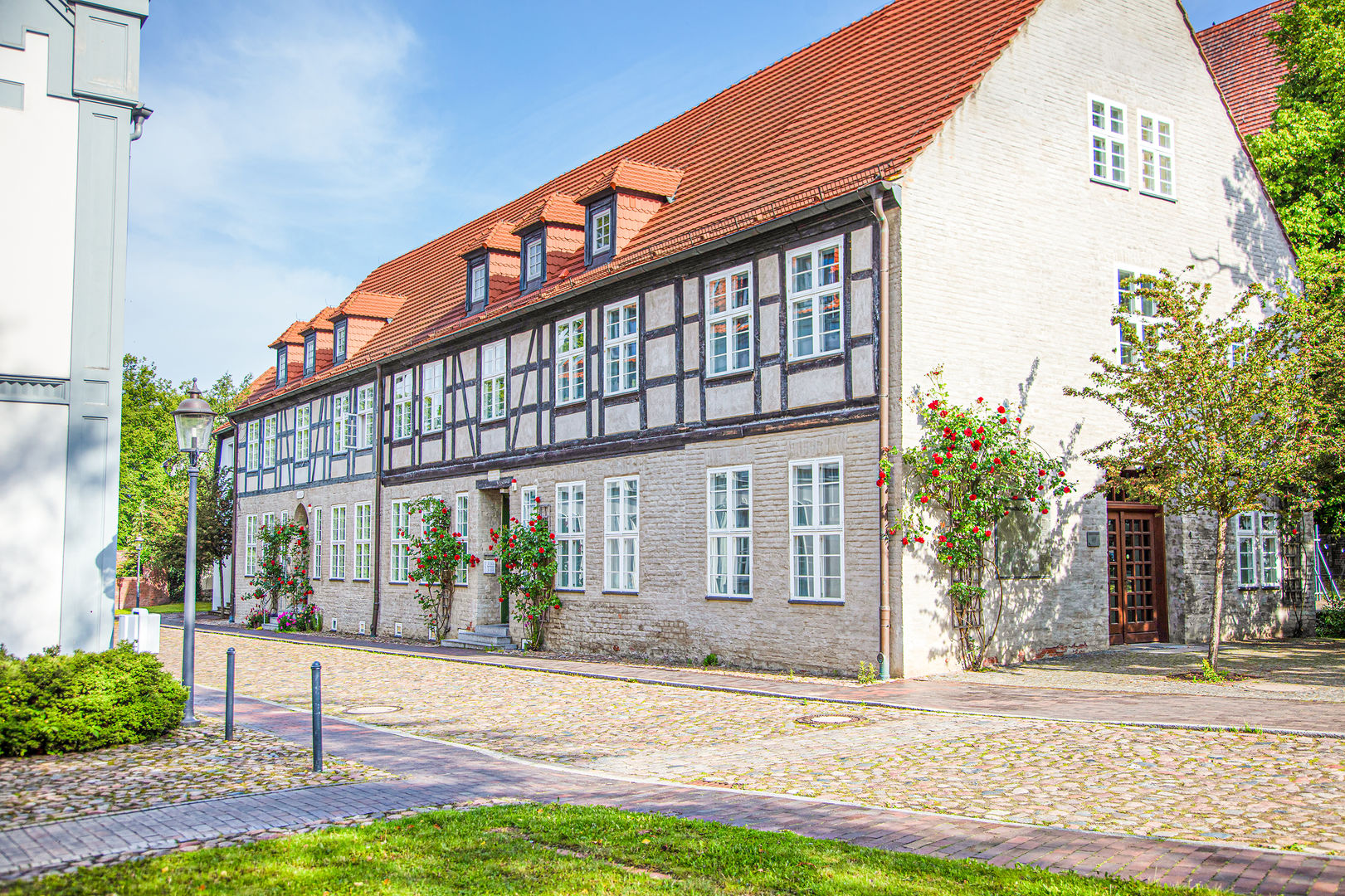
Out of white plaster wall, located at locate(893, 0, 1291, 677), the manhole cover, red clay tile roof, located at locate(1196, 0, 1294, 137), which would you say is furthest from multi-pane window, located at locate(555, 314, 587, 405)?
red clay tile roof, located at locate(1196, 0, 1294, 137)

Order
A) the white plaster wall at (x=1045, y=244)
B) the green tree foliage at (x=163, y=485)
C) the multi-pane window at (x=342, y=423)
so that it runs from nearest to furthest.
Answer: the white plaster wall at (x=1045, y=244) → the multi-pane window at (x=342, y=423) → the green tree foliage at (x=163, y=485)

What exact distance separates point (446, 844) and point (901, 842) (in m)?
2.71

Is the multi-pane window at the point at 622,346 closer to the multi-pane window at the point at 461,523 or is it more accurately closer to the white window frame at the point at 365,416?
the multi-pane window at the point at 461,523

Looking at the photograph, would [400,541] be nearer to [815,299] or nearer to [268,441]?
[268,441]

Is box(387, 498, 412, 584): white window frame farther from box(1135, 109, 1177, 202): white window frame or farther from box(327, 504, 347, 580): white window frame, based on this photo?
box(1135, 109, 1177, 202): white window frame

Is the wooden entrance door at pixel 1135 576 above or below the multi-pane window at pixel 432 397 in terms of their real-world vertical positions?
below

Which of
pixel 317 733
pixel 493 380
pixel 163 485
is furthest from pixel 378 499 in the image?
pixel 163 485

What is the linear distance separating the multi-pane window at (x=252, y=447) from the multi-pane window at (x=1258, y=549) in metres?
30.6

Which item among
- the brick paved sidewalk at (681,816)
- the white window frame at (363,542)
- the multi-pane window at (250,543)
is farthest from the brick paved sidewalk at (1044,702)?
the multi-pane window at (250,543)

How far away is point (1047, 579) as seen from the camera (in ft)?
A: 54.4

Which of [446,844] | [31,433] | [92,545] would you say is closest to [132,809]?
[446,844]

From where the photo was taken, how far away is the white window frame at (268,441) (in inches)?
1454

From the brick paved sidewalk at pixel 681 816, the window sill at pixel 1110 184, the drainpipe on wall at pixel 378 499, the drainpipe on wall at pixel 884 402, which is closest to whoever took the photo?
the brick paved sidewalk at pixel 681 816

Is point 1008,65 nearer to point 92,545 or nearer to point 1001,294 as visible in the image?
point 1001,294
